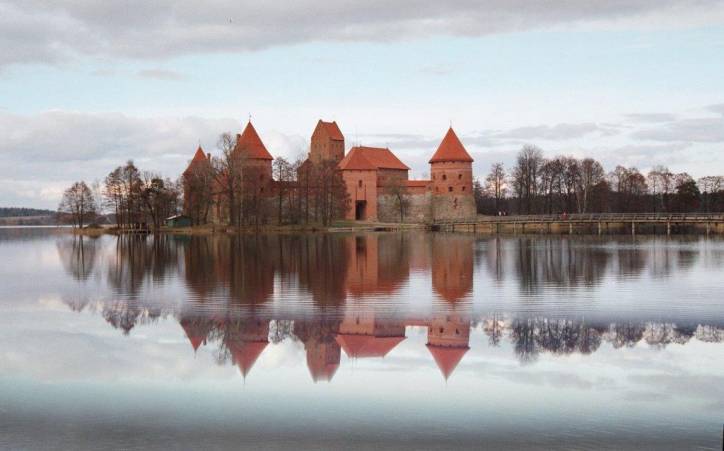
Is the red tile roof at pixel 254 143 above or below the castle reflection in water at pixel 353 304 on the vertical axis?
above

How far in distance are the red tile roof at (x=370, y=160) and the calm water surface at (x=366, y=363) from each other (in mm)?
53143

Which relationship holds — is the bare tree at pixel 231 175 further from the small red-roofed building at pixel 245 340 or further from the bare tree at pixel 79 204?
the small red-roofed building at pixel 245 340

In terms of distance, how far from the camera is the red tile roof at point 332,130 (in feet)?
269

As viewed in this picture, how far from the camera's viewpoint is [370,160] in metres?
75.9

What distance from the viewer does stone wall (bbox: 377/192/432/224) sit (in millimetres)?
75000


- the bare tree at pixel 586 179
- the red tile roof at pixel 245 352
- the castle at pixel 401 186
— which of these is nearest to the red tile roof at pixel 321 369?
the red tile roof at pixel 245 352

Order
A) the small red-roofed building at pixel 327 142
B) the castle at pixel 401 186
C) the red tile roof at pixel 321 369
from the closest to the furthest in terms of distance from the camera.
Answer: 1. the red tile roof at pixel 321 369
2. the castle at pixel 401 186
3. the small red-roofed building at pixel 327 142

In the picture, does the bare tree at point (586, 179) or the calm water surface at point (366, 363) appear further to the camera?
the bare tree at point (586, 179)

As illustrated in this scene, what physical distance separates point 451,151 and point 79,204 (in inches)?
1533

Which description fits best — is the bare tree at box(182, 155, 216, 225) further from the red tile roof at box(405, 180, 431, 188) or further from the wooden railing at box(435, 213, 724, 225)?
the red tile roof at box(405, 180, 431, 188)

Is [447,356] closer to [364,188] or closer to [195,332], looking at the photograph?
[195,332]

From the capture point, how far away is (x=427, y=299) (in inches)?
653

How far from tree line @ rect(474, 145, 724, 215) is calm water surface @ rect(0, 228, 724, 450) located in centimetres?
5898

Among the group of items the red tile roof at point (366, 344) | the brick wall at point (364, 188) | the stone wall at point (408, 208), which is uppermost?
the brick wall at point (364, 188)
